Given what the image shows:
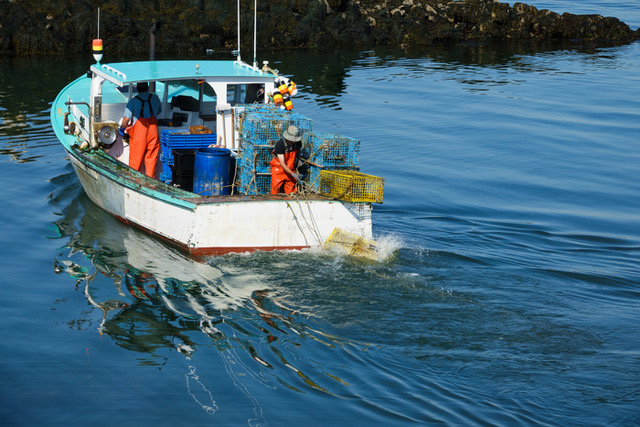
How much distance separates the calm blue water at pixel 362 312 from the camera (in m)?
6.81

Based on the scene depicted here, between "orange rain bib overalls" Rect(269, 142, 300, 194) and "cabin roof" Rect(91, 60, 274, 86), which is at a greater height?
"cabin roof" Rect(91, 60, 274, 86)

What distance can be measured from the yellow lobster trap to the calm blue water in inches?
34.1

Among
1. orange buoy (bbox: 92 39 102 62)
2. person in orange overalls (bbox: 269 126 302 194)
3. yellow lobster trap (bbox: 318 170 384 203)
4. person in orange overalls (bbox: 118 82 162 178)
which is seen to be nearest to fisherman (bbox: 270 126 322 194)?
person in orange overalls (bbox: 269 126 302 194)

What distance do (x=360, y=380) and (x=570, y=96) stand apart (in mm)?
19135

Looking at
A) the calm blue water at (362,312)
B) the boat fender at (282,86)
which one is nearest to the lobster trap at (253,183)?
the calm blue water at (362,312)

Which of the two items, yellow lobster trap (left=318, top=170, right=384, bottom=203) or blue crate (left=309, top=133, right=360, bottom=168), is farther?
blue crate (left=309, top=133, right=360, bottom=168)

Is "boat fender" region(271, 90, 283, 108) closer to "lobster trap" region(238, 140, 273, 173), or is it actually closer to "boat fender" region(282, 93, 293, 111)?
"boat fender" region(282, 93, 293, 111)

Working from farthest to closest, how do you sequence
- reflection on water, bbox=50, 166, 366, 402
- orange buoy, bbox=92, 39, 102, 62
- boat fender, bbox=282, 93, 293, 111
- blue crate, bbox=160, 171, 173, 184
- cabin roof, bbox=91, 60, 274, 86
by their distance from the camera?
orange buoy, bbox=92, 39, 102, 62 → blue crate, bbox=160, 171, 173, 184 → boat fender, bbox=282, 93, 293, 111 → cabin roof, bbox=91, 60, 274, 86 → reflection on water, bbox=50, 166, 366, 402

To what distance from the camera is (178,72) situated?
11.2 metres

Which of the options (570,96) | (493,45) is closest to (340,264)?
(570,96)

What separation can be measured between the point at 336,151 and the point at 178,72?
3029 mm

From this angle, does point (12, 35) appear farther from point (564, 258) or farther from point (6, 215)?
point (564, 258)

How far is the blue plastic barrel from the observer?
1014 cm

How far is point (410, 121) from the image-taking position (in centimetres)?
2009
